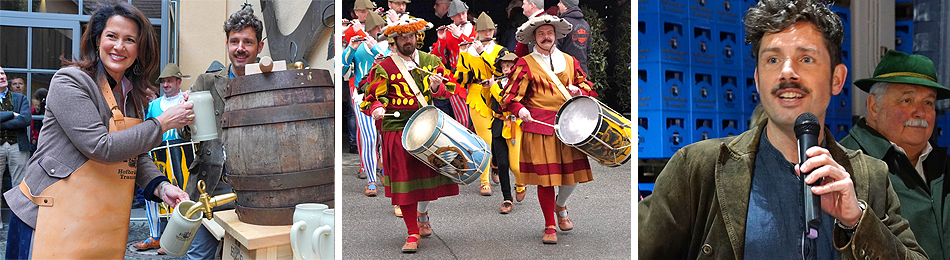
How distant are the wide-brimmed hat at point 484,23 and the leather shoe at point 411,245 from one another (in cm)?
111

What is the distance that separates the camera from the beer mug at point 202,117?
2.37 m

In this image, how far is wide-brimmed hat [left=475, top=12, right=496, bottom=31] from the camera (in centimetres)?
320

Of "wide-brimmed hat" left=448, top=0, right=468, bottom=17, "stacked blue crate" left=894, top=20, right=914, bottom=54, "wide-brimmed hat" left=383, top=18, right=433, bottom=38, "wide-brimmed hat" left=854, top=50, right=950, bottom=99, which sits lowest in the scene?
"wide-brimmed hat" left=854, top=50, right=950, bottom=99

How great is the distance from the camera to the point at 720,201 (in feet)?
7.04

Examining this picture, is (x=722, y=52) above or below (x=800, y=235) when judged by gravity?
above

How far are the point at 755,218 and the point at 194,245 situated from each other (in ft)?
7.04

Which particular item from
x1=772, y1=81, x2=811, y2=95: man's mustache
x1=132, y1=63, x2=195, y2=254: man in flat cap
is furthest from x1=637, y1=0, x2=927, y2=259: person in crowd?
x1=132, y1=63, x2=195, y2=254: man in flat cap

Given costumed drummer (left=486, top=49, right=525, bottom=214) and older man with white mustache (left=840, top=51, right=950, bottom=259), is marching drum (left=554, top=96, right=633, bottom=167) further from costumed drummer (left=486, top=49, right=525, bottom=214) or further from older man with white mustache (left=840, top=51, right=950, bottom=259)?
older man with white mustache (left=840, top=51, right=950, bottom=259)

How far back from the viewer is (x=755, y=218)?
84.7 inches

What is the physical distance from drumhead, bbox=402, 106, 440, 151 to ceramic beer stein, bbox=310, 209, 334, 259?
0.54 meters

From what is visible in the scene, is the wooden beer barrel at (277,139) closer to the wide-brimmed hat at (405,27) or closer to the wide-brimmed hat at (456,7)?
the wide-brimmed hat at (405,27)

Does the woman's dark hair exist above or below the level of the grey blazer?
above

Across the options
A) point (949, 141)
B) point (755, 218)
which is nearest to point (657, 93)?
point (755, 218)

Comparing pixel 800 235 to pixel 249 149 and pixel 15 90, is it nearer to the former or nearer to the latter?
pixel 249 149
